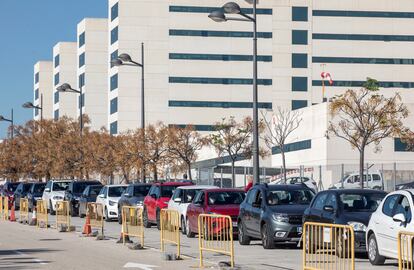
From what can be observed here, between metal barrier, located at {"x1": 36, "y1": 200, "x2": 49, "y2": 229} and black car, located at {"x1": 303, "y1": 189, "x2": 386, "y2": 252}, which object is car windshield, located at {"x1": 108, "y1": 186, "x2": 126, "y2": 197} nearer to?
metal barrier, located at {"x1": 36, "y1": 200, "x2": 49, "y2": 229}

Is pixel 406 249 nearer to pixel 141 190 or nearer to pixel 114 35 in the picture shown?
pixel 141 190

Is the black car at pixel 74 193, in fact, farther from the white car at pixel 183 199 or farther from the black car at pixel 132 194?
the white car at pixel 183 199

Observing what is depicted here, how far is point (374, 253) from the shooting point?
62.3 feet

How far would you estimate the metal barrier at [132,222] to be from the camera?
26.0 metres

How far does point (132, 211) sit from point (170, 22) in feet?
256

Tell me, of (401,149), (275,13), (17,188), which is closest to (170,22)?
(275,13)

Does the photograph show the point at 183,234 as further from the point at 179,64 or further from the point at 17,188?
the point at 179,64

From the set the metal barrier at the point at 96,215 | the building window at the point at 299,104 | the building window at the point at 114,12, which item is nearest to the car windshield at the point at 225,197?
the metal barrier at the point at 96,215

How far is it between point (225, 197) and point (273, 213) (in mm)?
4825

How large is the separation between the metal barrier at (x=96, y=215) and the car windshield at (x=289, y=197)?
22.4ft

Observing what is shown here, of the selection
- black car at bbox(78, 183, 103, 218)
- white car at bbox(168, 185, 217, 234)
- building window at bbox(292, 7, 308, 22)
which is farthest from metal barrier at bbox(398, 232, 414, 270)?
building window at bbox(292, 7, 308, 22)

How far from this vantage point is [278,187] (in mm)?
25328

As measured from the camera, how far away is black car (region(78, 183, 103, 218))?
44.8 metres

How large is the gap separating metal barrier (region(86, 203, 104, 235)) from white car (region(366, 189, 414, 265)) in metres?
12.5
